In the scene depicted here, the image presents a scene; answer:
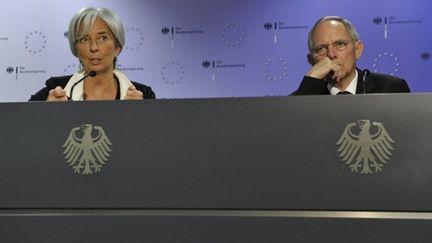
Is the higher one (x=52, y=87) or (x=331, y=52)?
(x=331, y=52)

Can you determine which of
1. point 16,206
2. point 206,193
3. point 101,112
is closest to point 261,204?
point 206,193

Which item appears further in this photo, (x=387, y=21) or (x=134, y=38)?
(x=134, y=38)

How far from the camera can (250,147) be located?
1.02 meters

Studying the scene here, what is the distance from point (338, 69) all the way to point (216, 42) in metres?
1.10

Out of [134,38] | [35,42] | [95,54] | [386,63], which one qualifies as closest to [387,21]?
[386,63]

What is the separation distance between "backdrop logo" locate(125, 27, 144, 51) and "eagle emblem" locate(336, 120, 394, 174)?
1918 mm

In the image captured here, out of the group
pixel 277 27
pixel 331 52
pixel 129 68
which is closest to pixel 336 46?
pixel 331 52

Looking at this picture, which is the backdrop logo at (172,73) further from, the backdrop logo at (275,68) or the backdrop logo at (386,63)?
the backdrop logo at (386,63)

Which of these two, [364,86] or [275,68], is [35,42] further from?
[364,86]

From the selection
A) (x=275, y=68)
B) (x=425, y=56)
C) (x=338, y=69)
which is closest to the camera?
(x=338, y=69)

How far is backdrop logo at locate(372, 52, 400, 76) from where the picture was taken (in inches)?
99.4

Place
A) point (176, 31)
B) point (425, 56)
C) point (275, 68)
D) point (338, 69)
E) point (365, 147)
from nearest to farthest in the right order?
point (365, 147)
point (338, 69)
point (425, 56)
point (275, 68)
point (176, 31)

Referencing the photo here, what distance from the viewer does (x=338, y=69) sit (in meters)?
1.69

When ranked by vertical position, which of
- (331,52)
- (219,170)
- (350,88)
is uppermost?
(331,52)
